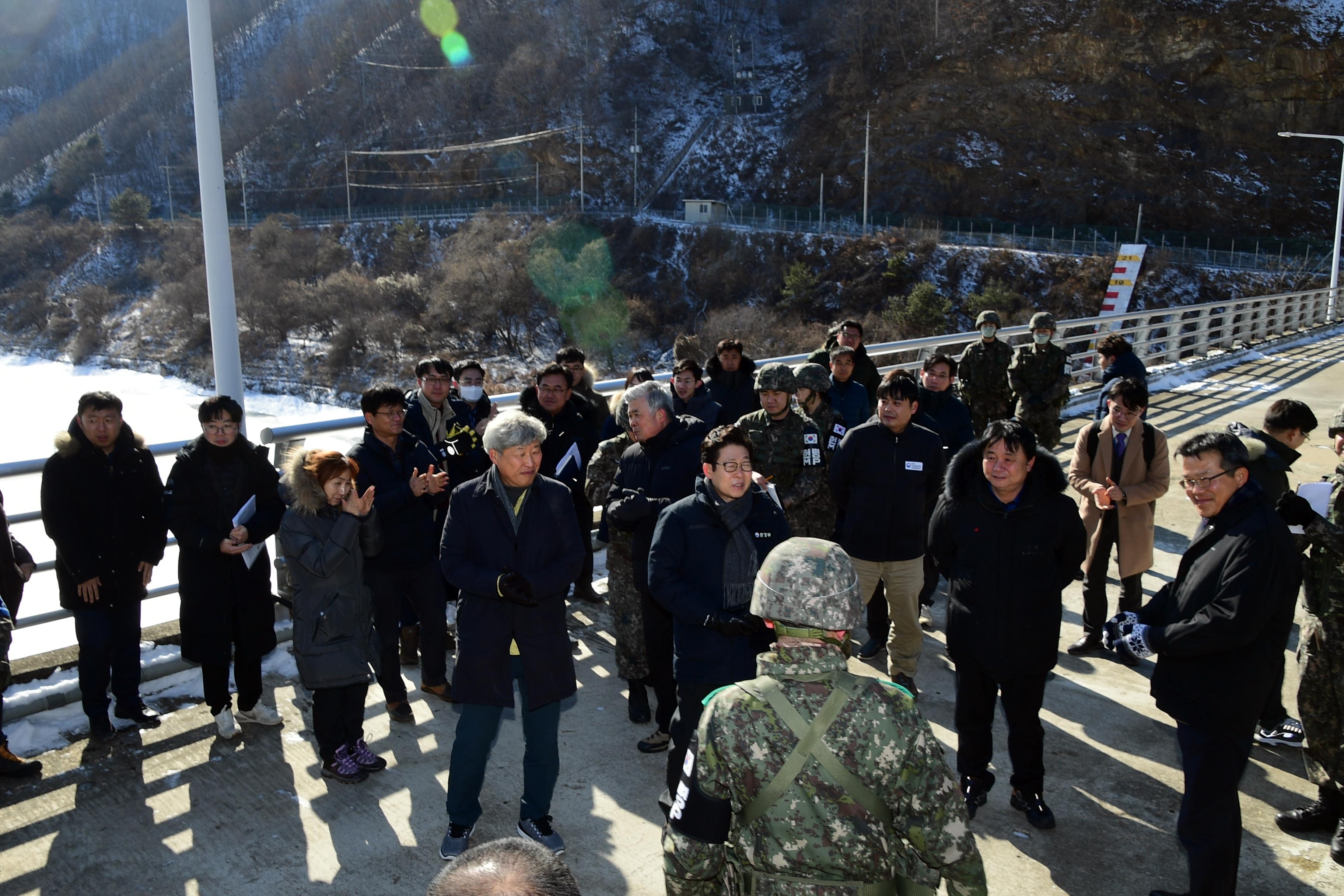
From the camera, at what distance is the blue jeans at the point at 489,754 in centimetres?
368

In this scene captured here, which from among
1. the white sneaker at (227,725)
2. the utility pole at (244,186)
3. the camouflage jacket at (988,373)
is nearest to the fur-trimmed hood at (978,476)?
the white sneaker at (227,725)

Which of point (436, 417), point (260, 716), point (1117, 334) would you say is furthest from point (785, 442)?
point (1117, 334)

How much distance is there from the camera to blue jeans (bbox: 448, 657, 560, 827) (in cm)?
368

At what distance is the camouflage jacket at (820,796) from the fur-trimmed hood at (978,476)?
6.41ft

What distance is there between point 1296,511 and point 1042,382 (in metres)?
4.67

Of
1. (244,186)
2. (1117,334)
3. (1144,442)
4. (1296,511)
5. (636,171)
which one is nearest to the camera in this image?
(1296,511)

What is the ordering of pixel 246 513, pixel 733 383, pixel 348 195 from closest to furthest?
pixel 246 513
pixel 733 383
pixel 348 195

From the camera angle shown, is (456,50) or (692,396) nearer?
(692,396)

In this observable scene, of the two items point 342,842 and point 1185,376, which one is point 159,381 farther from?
point 342,842

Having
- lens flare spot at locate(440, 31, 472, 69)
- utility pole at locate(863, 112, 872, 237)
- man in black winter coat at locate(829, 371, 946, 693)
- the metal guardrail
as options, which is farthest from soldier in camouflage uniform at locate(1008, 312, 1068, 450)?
lens flare spot at locate(440, 31, 472, 69)

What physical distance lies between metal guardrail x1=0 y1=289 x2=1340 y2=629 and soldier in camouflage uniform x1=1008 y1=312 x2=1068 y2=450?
2.44ft

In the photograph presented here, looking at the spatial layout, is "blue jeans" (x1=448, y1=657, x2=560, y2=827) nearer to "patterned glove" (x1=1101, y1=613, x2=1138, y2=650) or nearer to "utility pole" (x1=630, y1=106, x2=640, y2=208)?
"patterned glove" (x1=1101, y1=613, x2=1138, y2=650)

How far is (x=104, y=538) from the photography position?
4.40 metres

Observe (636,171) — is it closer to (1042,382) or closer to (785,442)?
(1042,382)
